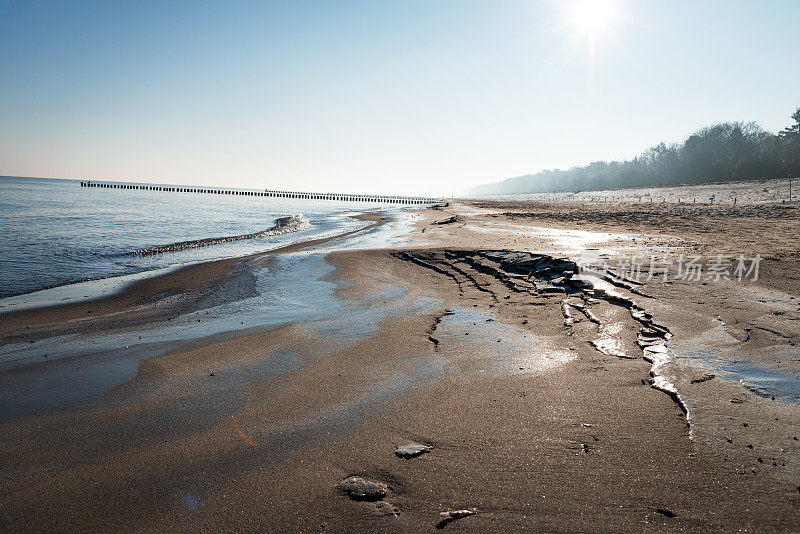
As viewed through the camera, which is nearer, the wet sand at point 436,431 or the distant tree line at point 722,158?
the wet sand at point 436,431

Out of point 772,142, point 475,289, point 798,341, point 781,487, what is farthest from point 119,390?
point 772,142

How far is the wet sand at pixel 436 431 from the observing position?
242cm

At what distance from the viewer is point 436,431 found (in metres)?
3.32

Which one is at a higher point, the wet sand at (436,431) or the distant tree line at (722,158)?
the distant tree line at (722,158)

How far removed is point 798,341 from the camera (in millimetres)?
4875

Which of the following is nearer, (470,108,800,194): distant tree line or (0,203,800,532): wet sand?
(0,203,800,532): wet sand

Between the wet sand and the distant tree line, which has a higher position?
the distant tree line

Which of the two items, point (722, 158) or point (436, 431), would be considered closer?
point (436, 431)

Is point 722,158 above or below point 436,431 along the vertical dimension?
above

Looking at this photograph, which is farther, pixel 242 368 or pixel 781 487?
pixel 242 368

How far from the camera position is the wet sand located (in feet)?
7.93

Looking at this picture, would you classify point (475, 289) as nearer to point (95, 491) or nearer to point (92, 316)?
point (95, 491)

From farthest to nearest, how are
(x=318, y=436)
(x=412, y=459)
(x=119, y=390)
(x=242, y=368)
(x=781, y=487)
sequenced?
(x=242, y=368) < (x=119, y=390) < (x=318, y=436) < (x=412, y=459) < (x=781, y=487)

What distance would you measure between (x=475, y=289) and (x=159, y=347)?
6.07 metres
